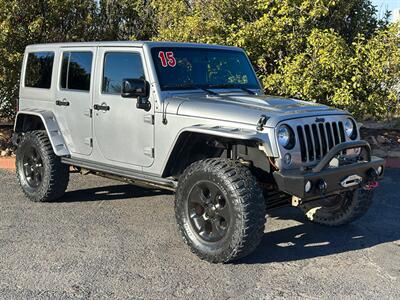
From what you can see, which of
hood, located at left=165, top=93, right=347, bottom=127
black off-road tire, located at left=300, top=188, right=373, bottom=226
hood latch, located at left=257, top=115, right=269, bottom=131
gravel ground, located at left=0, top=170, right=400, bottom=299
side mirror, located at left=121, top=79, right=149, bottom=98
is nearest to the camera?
gravel ground, located at left=0, top=170, right=400, bottom=299

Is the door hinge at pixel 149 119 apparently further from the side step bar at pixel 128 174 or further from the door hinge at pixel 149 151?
the side step bar at pixel 128 174

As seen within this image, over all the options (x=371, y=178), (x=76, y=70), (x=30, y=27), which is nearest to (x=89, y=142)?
(x=76, y=70)

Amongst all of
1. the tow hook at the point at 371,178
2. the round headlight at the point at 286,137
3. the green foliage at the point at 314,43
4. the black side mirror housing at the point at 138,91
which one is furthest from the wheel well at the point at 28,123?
the tow hook at the point at 371,178

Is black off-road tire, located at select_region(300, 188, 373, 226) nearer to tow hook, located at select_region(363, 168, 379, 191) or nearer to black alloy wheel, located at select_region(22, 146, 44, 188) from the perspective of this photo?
tow hook, located at select_region(363, 168, 379, 191)

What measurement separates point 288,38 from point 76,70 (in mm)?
3891

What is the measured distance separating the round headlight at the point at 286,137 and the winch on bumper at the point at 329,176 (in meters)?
0.22

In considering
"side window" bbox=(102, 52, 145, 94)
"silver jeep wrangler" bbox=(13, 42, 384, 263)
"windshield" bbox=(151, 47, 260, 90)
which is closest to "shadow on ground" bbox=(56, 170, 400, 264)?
"silver jeep wrangler" bbox=(13, 42, 384, 263)

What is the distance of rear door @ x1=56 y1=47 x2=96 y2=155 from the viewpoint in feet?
18.7

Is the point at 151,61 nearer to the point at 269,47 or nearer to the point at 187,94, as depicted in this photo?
the point at 187,94

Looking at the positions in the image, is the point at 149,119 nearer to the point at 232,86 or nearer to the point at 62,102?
the point at 232,86

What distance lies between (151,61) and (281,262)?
2215 mm

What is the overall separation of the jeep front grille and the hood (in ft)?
0.37

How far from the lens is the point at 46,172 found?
20.0 ft

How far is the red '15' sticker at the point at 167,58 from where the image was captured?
516 centimetres
